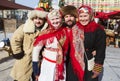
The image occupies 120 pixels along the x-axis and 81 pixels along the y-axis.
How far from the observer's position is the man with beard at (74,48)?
3844mm

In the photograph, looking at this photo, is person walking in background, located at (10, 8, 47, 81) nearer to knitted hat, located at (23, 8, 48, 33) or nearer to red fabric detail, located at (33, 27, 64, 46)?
knitted hat, located at (23, 8, 48, 33)

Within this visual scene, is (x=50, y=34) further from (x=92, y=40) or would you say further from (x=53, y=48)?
(x=92, y=40)

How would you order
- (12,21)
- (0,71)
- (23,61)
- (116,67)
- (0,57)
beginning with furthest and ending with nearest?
(12,21) → (0,57) → (116,67) → (0,71) → (23,61)

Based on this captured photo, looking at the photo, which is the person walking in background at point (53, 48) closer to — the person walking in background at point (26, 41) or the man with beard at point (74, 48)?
the man with beard at point (74, 48)

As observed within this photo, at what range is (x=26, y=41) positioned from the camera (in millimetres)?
4184

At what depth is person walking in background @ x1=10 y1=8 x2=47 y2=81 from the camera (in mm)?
4105

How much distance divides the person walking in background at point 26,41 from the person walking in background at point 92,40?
1.73ft

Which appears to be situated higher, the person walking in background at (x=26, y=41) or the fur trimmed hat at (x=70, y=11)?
the fur trimmed hat at (x=70, y=11)

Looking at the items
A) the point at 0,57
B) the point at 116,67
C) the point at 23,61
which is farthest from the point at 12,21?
the point at 23,61

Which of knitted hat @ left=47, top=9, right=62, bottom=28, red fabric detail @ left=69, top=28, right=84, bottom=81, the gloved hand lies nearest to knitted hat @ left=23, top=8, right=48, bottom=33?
knitted hat @ left=47, top=9, right=62, bottom=28

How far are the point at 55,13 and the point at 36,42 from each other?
42 cm

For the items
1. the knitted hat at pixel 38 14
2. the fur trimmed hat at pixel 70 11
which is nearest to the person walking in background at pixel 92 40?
the fur trimmed hat at pixel 70 11

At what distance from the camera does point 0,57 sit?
10961 millimetres

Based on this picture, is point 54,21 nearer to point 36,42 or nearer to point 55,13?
point 55,13
